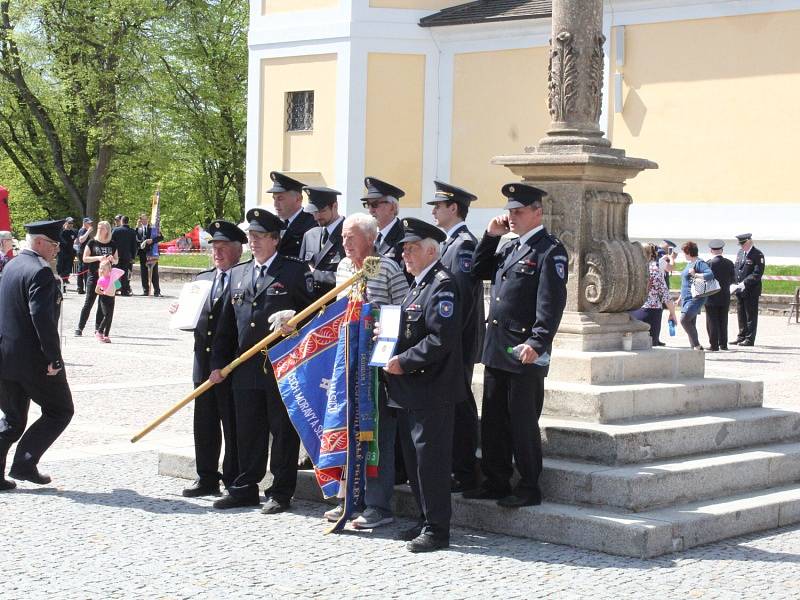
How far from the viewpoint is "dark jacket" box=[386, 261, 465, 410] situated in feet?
23.1

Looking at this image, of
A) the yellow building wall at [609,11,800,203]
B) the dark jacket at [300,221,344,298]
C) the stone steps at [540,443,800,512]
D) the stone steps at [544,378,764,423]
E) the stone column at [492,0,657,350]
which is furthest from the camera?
the yellow building wall at [609,11,800,203]

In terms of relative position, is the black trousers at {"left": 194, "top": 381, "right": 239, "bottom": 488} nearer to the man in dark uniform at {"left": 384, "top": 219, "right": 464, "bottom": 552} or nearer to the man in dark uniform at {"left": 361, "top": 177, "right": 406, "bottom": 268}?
the man in dark uniform at {"left": 361, "top": 177, "right": 406, "bottom": 268}

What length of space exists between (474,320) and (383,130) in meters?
25.9

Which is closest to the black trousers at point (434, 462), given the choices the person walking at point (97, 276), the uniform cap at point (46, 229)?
the uniform cap at point (46, 229)

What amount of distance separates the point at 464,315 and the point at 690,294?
11.5m

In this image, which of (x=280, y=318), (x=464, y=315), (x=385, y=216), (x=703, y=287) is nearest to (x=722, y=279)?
(x=703, y=287)

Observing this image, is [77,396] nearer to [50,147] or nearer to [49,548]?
[49,548]

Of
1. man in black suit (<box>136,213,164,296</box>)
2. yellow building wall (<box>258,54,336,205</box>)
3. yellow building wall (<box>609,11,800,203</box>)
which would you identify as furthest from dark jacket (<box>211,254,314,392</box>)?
yellow building wall (<box>258,54,336,205</box>)

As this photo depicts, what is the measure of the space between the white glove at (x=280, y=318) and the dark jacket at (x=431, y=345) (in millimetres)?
959

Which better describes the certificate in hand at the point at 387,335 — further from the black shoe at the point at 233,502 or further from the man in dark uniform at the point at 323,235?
the man in dark uniform at the point at 323,235

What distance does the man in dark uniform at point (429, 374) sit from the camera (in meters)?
7.05

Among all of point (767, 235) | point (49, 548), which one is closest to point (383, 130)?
point (767, 235)

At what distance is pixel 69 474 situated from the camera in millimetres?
9031

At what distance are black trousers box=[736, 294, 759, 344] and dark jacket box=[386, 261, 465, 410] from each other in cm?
1364
